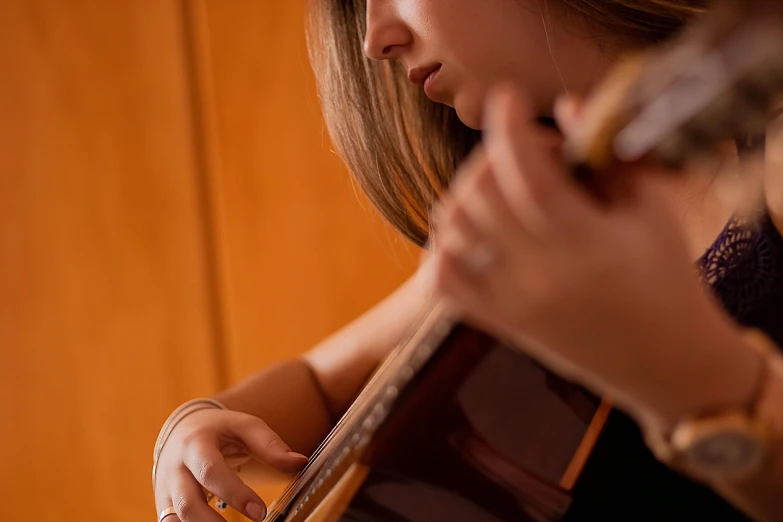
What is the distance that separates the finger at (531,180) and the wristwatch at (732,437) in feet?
0.30

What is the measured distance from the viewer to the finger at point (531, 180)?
22cm

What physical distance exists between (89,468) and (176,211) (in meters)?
0.53

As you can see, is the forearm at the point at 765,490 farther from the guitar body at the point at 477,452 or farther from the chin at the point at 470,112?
the chin at the point at 470,112

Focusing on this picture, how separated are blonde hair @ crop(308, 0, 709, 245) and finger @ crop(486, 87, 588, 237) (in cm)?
59

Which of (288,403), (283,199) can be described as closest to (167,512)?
(288,403)

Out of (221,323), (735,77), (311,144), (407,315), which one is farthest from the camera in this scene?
(221,323)

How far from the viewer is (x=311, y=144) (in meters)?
1.27

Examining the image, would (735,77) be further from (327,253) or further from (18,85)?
(18,85)

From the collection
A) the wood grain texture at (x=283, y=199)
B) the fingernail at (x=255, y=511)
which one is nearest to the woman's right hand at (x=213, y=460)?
the fingernail at (x=255, y=511)

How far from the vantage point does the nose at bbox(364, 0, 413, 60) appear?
0.59 meters

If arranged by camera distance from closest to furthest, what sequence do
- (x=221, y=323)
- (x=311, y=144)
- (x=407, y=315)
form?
1. (x=407, y=315)
2. (x=311, y=144)
3. (x=221, y=323)

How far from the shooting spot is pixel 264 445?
575mm

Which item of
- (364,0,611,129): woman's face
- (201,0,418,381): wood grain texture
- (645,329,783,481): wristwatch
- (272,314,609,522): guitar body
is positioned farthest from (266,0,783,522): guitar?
(201,0,418,381): wood grain texture

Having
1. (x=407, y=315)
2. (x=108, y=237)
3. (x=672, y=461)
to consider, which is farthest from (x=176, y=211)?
(x=672, y=461)
